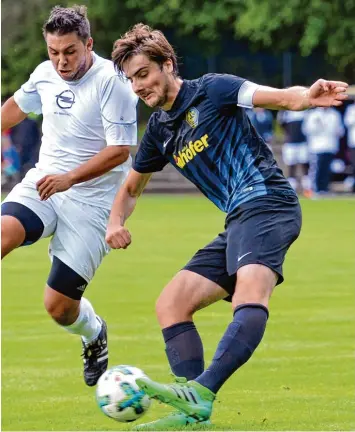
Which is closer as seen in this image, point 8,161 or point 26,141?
point 8,161

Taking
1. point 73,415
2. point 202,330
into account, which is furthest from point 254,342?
point 202,330

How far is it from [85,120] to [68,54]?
51 centimetres

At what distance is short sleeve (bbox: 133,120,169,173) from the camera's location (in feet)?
26.3

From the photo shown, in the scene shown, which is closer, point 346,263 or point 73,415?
point 73,415

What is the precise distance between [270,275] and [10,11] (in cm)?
4054

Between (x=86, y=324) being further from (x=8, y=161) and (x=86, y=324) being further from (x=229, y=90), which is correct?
(x=8, y=161)

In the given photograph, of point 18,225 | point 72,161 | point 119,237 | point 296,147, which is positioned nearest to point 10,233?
point 18,225

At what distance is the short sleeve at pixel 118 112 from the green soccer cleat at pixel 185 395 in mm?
2660

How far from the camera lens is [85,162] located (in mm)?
9398

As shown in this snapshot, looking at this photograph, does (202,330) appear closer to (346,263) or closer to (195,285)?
(195,285)

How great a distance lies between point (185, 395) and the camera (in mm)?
6926

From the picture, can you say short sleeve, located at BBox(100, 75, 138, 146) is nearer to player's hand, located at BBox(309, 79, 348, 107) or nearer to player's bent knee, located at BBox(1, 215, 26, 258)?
player's bent knee, located at BBox(1, 215, 26, 258)

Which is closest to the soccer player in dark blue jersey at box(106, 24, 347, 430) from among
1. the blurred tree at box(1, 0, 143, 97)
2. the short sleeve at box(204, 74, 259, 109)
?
the short sleeve at box(204, 74, 259, 109)

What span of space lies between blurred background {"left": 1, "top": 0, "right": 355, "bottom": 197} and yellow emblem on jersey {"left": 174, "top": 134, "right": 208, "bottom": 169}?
1207 inches
